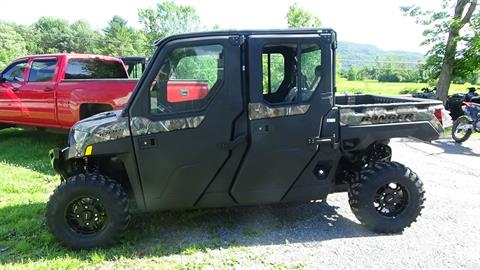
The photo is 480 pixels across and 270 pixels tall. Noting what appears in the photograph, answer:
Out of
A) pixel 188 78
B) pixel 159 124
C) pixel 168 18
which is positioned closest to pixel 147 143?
pixel 159 124

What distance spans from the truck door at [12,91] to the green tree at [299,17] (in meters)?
12.8

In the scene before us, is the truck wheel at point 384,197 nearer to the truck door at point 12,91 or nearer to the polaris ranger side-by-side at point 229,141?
the polaris ranger side-by-side at point 229,141

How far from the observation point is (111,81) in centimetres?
739

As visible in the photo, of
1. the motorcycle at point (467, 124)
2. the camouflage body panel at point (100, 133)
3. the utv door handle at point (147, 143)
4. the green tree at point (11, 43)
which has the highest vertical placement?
the green tree at point (11, 43)

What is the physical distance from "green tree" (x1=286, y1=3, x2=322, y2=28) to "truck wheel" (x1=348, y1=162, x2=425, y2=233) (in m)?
15.3

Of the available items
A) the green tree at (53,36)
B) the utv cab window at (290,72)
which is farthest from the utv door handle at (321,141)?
the green tree at (53,36)

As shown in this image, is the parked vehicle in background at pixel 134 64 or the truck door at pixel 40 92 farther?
the parked vehicle in background at pixel 134 64

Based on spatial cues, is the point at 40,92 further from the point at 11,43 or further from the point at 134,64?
the point at 11,43

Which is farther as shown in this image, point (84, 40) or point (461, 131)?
point (84, 40)

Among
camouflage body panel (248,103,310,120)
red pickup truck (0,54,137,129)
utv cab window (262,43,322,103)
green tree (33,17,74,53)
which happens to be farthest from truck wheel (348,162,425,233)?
green tree (33,17,74,53)

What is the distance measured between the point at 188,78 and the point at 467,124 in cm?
865

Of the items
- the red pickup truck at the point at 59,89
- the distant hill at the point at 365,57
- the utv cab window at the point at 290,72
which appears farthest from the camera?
the distant hill at the point at 365,57

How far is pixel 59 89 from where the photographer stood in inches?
305

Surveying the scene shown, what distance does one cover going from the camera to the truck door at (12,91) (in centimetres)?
859
